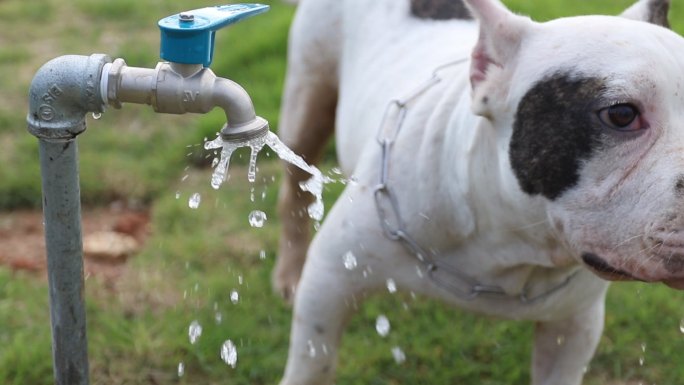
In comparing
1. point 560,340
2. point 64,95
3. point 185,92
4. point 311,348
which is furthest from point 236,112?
point 560,340

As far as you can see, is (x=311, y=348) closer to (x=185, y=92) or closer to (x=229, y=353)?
(x=229, y=353)

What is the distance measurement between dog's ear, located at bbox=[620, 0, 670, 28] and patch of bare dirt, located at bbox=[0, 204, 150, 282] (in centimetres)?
197

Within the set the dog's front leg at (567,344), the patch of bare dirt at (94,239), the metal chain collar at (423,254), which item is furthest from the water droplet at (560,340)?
the patch of bare dirt at (94,239)

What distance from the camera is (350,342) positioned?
3.44 metres

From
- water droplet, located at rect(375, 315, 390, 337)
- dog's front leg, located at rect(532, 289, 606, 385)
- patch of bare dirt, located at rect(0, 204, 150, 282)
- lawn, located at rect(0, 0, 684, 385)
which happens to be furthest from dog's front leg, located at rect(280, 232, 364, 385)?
patch of bare dirt, located at rect(0, 204, 150, 282)

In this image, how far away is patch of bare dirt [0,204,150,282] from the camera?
12.6 feet

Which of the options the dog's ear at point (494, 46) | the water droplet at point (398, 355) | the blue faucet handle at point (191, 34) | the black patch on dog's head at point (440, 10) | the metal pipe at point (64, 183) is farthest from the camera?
the water droplet at point (398, 355)

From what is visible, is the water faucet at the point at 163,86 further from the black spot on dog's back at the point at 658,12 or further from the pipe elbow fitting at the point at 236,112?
the black spot on dog's back at the point at 658,12

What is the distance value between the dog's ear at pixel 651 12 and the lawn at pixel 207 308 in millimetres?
972

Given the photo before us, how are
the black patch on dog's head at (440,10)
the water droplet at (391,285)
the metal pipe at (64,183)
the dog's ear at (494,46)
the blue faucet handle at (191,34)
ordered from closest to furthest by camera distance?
the blue faucet handle at (191,34) < the metal pipe at (64,183) < the dog's ear at (494,46) < the water droplet at (391,285) < the black patch on dog's head at (440,10)

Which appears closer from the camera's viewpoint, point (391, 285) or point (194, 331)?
point (391, 285)

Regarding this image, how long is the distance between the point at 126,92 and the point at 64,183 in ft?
0.85

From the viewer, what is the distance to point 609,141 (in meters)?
2.13

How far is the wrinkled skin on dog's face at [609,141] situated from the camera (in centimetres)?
208
